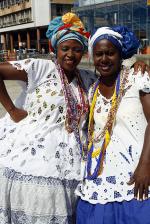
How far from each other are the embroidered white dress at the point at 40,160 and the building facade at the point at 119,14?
23531 millimetres

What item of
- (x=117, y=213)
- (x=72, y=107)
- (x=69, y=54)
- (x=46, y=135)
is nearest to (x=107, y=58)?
(x=69, y=54)

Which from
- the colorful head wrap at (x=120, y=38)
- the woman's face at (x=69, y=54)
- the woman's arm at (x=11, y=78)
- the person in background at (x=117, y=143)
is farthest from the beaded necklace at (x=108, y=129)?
the woman's arm at (x=11, y=78)

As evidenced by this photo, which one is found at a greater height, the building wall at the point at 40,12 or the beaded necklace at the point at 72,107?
the building wall at the point at 40,12

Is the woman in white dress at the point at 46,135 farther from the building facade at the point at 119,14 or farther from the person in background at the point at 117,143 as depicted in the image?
the building facade at the point at 119,14

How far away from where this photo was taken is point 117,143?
247 cm

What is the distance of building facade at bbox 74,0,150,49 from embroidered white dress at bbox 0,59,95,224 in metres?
23.5

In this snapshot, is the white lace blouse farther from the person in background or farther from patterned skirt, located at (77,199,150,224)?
patterned skirt, located at (77,199,150,224)

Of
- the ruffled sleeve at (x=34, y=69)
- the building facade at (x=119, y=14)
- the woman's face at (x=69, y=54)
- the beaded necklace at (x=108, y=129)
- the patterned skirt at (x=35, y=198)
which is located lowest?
the patterned skirt at (x=35, y=198)

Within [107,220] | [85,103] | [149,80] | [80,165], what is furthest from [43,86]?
[107,220]

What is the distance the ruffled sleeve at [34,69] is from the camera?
283 cm

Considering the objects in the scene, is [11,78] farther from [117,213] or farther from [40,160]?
[117,213]

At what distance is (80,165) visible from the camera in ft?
9.12

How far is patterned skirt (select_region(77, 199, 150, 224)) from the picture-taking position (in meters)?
2.28

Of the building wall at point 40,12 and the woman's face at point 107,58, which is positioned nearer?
the woman's face at point 107,58
